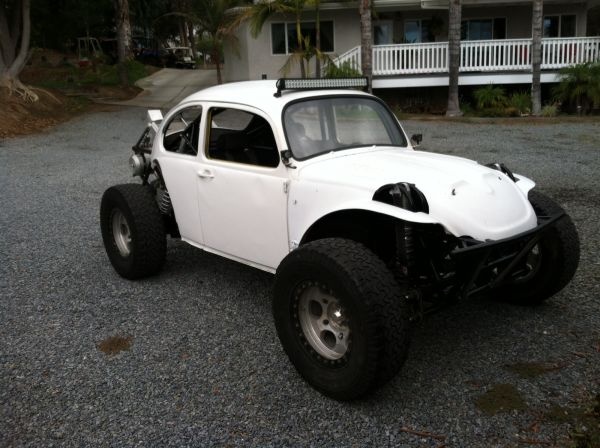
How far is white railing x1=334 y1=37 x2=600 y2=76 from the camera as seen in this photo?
65.7ft

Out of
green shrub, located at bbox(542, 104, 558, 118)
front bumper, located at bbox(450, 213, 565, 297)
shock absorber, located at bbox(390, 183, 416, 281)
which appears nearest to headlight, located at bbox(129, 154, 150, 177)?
shock absorber, located at bbox(390, 183, 416, 281)

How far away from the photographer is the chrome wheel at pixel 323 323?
354 centimetres

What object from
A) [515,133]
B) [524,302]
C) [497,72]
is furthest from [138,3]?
[524,302]

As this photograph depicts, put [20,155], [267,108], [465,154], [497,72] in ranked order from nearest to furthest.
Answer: [267,108], [465,154], [20,155], [497,72]

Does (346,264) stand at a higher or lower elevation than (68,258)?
higher

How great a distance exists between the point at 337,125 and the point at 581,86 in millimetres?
16544

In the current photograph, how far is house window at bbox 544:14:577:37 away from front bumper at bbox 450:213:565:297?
2252cm

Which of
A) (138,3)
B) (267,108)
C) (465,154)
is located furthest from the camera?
(138,3)

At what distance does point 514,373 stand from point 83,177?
30.9 feet

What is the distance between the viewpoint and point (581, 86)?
1853cm

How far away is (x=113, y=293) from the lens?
5406 millimetres

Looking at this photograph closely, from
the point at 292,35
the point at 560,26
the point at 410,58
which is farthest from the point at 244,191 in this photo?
the point at 560,26

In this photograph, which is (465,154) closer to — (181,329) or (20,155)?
(181,329)

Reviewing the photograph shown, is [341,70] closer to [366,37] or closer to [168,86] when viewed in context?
[366,37]
